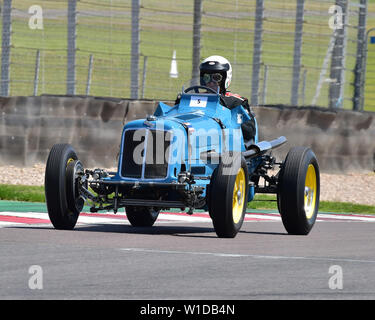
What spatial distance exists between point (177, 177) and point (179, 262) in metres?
2.50

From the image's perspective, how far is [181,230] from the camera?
12.8 meters

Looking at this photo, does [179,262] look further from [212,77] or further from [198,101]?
[212,77]

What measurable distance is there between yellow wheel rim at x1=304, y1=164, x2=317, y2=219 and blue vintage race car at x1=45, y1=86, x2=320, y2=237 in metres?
0.36

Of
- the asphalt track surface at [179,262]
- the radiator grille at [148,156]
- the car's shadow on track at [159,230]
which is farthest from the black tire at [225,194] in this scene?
the radiator grille at [148,156]

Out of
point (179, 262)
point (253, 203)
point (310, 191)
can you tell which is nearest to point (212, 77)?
point (310, 191)

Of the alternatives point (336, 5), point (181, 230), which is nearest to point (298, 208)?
point (181, 230)

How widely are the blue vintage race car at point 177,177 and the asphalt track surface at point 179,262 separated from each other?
29 cm

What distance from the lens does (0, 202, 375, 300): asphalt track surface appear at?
7434 mm

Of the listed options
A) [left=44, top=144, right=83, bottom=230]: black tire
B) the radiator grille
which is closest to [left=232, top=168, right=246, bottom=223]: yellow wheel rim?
the radiator grille

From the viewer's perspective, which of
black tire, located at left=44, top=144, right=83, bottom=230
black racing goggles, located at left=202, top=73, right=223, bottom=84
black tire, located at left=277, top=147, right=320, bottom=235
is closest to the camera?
black tire, located at left=44, top=144, right=83, bottom=230

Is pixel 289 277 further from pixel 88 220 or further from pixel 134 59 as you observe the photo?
pixel 134 59

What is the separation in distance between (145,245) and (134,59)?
10.5m

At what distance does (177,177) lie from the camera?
11.5m

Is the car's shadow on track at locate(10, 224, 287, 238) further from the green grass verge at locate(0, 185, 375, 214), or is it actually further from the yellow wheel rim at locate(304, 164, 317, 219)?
the green grass verge at locate(0, 185, 375, 214)
